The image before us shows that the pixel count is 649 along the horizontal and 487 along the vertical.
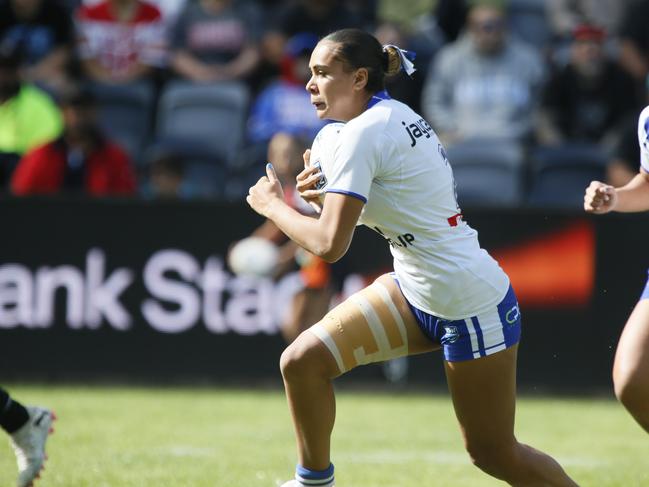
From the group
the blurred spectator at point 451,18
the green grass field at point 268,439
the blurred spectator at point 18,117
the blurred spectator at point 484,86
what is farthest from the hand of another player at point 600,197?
the blurred spectator at point 451,18

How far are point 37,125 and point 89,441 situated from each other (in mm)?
4890

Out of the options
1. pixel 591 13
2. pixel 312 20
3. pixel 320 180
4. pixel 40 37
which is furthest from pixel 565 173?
pixel 320 180

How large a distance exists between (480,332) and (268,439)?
10.9 ft

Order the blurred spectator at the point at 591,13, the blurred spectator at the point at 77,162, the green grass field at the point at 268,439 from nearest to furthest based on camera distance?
the green grass field at the point at 268,439
the blurred spectator at the point at 77,162
the blurred spectator at the point at 591,13

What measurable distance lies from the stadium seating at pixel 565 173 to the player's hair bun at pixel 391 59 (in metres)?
6.54

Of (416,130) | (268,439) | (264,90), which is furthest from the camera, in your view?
(264,90)

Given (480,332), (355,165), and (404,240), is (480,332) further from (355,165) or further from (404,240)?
(355,165)

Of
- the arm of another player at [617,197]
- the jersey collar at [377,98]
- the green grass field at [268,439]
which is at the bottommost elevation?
the green grass field at [268,439]

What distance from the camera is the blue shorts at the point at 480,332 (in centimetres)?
474

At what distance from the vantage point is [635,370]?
5004mm

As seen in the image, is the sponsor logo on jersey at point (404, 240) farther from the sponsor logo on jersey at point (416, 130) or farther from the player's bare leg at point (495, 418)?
the player's bare leg at point (495, 418)

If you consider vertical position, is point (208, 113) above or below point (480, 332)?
below

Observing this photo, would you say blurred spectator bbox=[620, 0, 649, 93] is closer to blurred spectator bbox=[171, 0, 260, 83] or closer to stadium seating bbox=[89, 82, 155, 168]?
blurred spectator bbox=[171, 0, 260, 83]

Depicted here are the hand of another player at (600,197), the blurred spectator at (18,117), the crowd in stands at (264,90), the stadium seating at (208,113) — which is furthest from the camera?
the stadium seating at (208,113)
